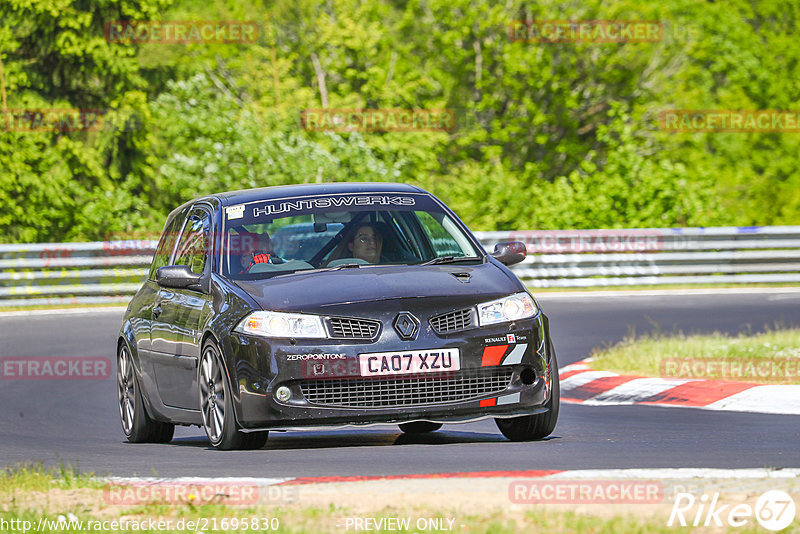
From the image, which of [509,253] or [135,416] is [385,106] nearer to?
[135,416]

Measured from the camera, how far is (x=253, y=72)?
38.5 m

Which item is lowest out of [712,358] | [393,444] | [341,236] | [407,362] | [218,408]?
[712,358]

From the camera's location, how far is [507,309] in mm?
8359

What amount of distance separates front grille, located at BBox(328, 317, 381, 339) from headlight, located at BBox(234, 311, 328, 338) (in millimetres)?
65

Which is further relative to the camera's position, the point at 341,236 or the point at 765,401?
the point at 765,401

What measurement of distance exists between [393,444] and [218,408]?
1.19m

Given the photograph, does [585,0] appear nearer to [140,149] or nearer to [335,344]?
[140,149]

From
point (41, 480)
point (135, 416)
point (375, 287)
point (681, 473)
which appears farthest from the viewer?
point (135, 416)

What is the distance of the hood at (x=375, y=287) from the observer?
26.7ft

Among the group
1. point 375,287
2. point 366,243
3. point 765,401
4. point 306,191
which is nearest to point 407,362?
point 375,287

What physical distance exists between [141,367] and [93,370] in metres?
6.03

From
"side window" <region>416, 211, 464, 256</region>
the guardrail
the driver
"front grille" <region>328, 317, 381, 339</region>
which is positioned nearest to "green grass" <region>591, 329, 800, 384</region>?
"side window" <region>416, 211, 464, 256</region>

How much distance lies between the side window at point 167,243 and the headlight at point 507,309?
9.39 feet

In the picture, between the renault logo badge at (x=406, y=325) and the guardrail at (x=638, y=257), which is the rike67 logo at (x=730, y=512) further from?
the guardrail at (x=638, y=257)
